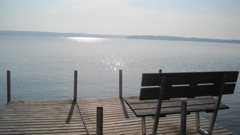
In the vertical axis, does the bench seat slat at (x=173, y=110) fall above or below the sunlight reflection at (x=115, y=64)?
above

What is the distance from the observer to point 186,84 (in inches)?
261

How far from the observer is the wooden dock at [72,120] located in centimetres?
836

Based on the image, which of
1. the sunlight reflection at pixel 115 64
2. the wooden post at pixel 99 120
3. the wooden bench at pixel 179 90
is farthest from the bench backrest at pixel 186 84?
the sunlight reflection at pixel 115 64

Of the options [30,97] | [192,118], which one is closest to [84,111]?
[192,118]

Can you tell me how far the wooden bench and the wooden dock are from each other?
160 cm

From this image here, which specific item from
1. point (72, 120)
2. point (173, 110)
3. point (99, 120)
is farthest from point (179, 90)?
point (72, 120)

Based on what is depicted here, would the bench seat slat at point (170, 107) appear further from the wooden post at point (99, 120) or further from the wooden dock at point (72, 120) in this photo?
the wooden dock at point (72, 120)

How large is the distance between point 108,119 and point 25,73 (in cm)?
3158

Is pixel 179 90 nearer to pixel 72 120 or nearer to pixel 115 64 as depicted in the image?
pixel 72 120

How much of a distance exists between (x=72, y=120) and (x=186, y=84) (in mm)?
4542

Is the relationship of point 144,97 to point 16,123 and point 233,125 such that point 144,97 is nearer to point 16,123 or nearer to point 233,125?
point 16,123

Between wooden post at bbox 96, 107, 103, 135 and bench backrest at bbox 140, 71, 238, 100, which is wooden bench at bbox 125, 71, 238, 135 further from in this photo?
wooden post at bbox 96, 107, 103, 135

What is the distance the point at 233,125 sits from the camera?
57.8ft

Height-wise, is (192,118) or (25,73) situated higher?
(192,118)
